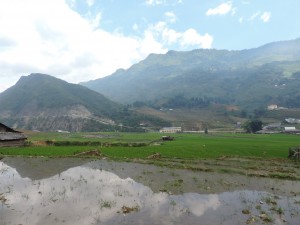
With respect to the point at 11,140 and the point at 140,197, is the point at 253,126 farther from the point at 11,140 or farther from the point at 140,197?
the point at 140,197

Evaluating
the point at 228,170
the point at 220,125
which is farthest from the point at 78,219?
the point at 220,125

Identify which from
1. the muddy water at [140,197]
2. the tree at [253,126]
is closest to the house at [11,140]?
the muddy water at [140,197]

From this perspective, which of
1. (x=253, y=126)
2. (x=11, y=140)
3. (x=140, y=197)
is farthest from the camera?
(x=253, y=126)

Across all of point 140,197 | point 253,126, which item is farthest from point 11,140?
point 253,126

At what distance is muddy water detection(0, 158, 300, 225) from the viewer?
15828mm

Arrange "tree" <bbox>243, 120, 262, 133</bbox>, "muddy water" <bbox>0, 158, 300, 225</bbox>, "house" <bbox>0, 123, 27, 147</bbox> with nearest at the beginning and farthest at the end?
1. "muddy water" <bbox>0, 158, 300, 225</bbox>
2. "house" <bbox>0, 123, 27, 147</bbox>
3. "tree" <bbox>243, 120, 262, 133</bbox>

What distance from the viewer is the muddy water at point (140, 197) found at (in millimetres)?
15828

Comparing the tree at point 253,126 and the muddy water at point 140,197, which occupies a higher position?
the tree at point 253,126

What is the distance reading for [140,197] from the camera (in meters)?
19.9

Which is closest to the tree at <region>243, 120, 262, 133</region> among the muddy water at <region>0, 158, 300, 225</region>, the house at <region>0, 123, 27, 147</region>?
the house at <region>0, 123, 27, 147</region>

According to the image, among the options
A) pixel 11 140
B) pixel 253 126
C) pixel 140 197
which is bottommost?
pixel 140 197

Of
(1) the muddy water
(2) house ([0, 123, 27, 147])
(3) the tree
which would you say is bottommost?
(1) the muddy water

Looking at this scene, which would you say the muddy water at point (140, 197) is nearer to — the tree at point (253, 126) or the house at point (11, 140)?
the house at point (11, 140)

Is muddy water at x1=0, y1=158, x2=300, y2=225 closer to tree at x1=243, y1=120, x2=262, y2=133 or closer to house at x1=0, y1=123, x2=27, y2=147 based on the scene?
house at x1=0, y1=123, x2=27, y2=147
